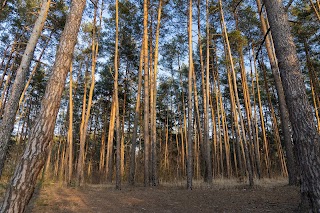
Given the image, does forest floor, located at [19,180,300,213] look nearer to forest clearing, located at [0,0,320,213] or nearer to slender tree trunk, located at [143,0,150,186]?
forest clearing, located at [0,0,320,213]

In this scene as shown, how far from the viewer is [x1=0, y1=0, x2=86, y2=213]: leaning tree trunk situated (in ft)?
9.71

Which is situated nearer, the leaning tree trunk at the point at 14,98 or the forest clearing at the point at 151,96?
the forest clearing at the point at 151,96

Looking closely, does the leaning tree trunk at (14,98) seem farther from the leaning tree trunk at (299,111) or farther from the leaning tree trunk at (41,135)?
the leaning tree trunk at (299,111)

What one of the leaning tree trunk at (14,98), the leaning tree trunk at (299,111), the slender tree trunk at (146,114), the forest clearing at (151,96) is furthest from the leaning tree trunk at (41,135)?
the slender tree trunk at (146,114)

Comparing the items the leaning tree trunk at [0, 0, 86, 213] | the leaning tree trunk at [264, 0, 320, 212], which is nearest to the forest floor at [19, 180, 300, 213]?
the leaning tree trunk at [264, 0, 320, 212]

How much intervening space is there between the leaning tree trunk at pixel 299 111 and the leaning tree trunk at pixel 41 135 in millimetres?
3844

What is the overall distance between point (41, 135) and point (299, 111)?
163 inches

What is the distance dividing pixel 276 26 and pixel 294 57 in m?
0.69

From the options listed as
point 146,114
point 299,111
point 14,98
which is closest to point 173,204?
point 299,111

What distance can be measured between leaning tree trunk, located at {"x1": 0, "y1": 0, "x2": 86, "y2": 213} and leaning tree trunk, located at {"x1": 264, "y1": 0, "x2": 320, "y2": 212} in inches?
151

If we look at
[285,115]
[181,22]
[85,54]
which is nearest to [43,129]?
[285,115]

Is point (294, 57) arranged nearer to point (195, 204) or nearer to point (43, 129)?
point (195, 204)

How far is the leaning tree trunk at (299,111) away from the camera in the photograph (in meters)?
3.19

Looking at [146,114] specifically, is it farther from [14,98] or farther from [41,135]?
[41,135]
